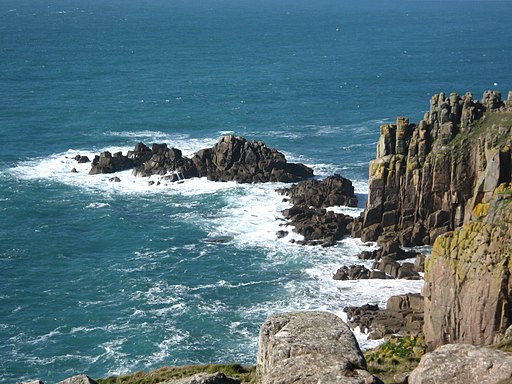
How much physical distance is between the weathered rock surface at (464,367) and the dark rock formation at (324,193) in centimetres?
7403

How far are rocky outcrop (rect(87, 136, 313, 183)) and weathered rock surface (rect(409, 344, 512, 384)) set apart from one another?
8629 cm

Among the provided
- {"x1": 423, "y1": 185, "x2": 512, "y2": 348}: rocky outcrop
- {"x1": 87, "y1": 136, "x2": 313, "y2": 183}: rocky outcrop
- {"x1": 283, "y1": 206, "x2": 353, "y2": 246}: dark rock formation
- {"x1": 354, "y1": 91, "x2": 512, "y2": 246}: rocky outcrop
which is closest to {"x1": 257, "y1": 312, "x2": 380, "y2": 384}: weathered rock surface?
{"x1": 423, "y1": 185, "x2": 512, "y2": 348}: rocky outcrop

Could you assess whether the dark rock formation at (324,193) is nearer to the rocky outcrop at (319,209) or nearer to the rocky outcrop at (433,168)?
the rocky outcrop at (319,209)

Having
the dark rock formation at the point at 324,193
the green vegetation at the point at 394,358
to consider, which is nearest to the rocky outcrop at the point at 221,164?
the dark rock formation at the point at 324,193

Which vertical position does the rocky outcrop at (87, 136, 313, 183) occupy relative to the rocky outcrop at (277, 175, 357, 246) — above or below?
above

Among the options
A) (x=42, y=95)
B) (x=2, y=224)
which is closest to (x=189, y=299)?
(x=2, y=224)

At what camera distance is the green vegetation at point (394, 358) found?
49125 millimetres

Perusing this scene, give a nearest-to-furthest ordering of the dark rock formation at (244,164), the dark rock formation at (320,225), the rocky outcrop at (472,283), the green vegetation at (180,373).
Answer: the green vegetation at (180,373) < the rocky outcrop at (472,283) < the dark rock formation at (320,225) < the dark rock formation at (244,164)

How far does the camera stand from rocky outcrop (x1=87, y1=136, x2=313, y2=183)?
405ft

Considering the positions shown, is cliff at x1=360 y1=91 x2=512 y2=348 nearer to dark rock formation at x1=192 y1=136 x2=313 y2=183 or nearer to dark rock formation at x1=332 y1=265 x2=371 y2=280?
dark rock formation at x1=332 y1=265 x2=371 y2=280

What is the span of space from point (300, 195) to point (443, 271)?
4746 cm

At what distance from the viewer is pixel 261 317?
8306 centimetres

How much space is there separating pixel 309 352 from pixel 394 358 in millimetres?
20253

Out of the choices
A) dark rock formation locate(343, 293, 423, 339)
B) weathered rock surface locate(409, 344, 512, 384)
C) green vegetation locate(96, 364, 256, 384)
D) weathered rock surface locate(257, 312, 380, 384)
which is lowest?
dark rock formation locate(343, 293, 423, 339)
